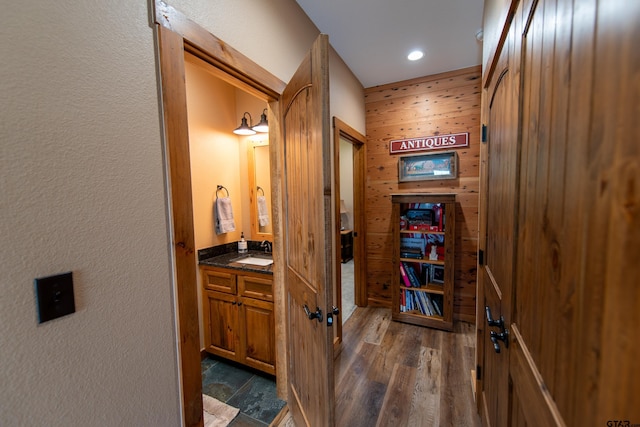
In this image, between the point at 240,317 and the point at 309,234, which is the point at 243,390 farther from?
the point at 309,234

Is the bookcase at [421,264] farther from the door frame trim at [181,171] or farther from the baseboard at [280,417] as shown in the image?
the door frame trim at [181,171]

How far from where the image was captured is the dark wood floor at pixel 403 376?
5.60ft

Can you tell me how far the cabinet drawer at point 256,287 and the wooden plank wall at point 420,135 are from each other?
170cm

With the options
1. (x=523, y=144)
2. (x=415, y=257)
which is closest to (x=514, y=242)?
(x=523, y=144)

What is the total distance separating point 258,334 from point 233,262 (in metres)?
0.65

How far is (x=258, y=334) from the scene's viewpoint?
6.82 feet

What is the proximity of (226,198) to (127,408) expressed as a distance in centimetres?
195

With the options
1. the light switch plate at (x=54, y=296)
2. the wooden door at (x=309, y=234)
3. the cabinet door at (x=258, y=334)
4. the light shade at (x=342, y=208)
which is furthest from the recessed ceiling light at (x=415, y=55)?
the light shade at (x=342, y=208)

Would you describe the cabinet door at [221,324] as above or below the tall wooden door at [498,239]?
below

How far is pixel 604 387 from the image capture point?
40 cm

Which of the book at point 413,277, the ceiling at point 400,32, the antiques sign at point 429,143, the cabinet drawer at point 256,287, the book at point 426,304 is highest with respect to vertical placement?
the ceiling at point 400,32

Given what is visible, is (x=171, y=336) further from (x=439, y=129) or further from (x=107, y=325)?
(x=439, y=129)

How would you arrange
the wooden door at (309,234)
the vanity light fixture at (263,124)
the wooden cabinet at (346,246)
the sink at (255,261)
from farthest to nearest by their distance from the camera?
the wooden cabinet at (346,246), the vanity light fixture at (263,124), the sink at (255,261), the wooden door at (309,234)

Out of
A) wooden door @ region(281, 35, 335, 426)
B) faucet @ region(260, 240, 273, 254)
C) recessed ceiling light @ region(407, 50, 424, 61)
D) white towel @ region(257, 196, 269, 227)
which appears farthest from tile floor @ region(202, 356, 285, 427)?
recessed ceiling light @ region(407, 50, 424, 61)
